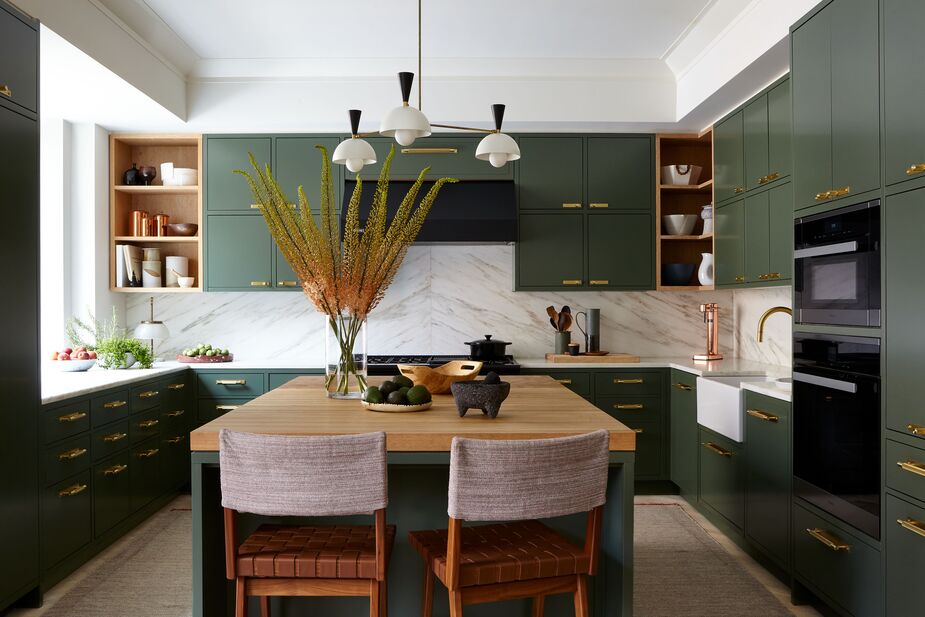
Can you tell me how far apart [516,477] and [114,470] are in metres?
2.73

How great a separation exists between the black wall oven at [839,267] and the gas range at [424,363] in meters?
2.07

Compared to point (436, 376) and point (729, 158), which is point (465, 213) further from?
point (436, 376)

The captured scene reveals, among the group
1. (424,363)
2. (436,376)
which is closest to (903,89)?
(436,376)

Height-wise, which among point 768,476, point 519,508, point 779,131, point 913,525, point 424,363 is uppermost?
point 779,131

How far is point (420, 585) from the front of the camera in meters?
2.51

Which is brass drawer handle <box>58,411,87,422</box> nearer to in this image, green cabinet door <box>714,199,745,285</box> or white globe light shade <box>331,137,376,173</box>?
white globe light shade <box>331,137,376,173</box>

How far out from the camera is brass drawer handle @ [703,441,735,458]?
3762 mm

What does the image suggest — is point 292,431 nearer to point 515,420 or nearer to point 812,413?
point 515,420

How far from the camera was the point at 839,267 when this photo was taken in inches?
104

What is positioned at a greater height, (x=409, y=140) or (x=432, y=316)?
(x=409, y=140)

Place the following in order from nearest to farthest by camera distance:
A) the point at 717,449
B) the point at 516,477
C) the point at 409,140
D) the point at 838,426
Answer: the point at 516,477 < the point at 838,426 < the point at 409,140 < the point at 717,449

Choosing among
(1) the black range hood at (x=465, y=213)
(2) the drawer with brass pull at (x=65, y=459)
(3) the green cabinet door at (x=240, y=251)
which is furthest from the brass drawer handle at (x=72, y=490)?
(1) the black range hood at (x=465, y=213)

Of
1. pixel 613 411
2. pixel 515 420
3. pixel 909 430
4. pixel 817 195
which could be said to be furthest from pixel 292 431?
pixel 613 411

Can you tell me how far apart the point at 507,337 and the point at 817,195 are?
9.25ft
